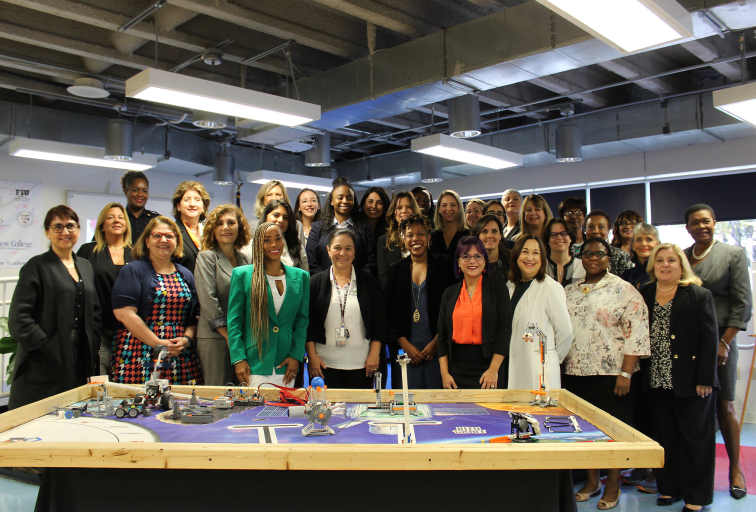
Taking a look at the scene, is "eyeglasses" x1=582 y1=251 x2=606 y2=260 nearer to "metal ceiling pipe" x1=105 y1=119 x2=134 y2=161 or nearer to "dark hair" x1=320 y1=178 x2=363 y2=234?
"dark hair" x1=320 y1=178 x2=363 y2=234

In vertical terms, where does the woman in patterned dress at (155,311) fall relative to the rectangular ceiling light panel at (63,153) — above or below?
below

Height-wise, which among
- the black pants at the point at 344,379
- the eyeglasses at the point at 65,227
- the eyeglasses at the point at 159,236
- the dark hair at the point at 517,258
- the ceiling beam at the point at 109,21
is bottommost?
the black pants at the point at 344,379

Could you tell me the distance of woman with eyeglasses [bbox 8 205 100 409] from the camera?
3.21 m

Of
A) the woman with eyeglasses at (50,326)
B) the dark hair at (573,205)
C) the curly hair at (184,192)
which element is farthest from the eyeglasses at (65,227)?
the dark hair at (573,205)

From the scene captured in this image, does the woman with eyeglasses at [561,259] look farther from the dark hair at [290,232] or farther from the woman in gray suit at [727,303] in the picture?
the dark hair at [290,232]

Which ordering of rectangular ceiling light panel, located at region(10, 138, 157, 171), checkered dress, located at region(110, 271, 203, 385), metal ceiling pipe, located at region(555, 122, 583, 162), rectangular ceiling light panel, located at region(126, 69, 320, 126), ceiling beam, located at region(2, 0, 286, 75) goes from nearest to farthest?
checkered dress, located at region(110, 271, 203, 385), rectangular ceiling light panel, located at region(126, 69, 320, 126), ceiling beam, located at region(2, 0, 286, 75), rectangular ceiling light panel, located at region(10, 138, 157, 171), metal ceiling pipe, located at region(555, 122, 583, 162)

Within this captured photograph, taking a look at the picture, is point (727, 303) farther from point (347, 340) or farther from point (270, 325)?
point (270, 325)

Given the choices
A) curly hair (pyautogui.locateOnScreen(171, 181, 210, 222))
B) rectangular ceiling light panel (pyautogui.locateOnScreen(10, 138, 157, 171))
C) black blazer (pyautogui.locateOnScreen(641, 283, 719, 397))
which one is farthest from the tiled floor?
rectangular ceiling light panel (pyautogui.locateOnScreen(10, 138, 157, 171))

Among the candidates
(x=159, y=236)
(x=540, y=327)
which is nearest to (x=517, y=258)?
(x=540, y=327)

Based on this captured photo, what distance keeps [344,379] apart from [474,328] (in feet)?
2.61

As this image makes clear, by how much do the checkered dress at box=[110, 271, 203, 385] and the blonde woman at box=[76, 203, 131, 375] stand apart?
0.96 ft

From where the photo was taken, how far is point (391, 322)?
353cm

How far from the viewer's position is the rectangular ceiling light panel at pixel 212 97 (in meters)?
4.24

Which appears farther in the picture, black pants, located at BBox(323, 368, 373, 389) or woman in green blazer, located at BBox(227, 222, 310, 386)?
black pants, located at BBox(323, 368, 373, 389)
